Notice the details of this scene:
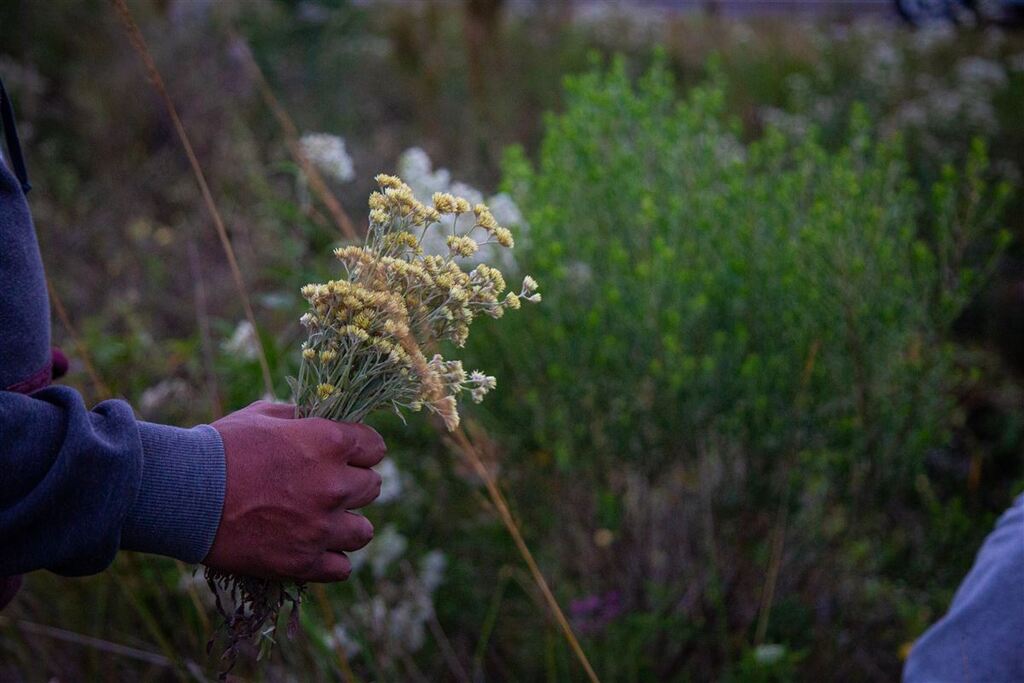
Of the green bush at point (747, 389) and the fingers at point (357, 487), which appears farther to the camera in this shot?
the green bush at point (747, 389)

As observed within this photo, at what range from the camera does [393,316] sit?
1067 mm

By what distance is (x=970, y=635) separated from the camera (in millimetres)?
1317

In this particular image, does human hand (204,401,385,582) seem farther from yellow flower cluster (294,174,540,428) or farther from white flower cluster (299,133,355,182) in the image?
white flower cluster (299,133,355,182)

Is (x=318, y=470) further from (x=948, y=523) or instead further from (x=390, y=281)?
(x=948, y=523)

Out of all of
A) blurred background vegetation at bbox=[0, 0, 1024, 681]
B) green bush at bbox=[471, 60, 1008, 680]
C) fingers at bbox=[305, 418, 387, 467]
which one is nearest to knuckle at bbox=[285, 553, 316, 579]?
fingers at bbox=[305, 418, 387, 467]

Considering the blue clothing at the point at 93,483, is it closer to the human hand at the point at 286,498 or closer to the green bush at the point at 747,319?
the human hand at the point at 286,498

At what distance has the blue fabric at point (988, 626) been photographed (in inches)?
49.9

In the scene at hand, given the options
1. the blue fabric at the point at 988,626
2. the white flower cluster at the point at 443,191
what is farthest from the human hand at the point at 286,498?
the white flower cluster at the point at 443,191

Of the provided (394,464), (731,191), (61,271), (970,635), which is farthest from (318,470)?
(61,271)

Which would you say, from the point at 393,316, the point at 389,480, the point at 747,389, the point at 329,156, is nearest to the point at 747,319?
the point at 747,389

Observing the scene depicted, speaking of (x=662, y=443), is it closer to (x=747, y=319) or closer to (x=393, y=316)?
(x=747, y=319)

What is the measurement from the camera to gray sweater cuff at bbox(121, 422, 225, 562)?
1029 mm

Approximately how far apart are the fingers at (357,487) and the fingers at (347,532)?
1 centimetres

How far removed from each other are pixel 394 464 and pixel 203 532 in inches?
59.8
